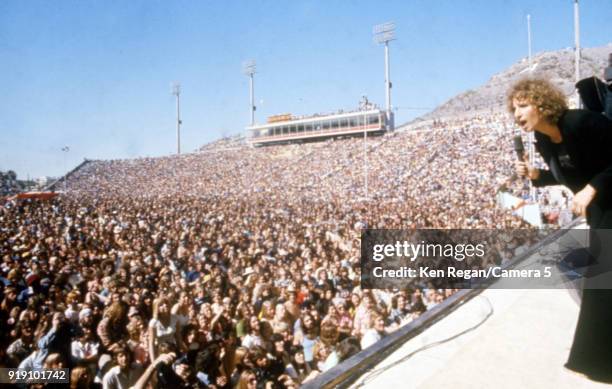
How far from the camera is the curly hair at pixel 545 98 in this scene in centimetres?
198

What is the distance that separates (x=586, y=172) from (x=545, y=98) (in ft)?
1.34

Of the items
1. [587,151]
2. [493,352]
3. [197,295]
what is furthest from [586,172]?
[197,295]

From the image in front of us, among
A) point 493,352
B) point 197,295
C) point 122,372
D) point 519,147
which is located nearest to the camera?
point 519,147

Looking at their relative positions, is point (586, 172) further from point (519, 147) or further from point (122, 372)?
point (122, 372)

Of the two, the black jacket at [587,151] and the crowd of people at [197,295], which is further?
the crowd of people at [197,295]

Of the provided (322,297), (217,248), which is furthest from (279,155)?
(322,297)

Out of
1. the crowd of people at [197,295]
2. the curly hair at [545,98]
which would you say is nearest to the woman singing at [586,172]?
the curly hair at [545,98]

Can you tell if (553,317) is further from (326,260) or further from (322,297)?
(326,260)

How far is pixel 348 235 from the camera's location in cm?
1151

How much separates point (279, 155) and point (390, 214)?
99.8ft

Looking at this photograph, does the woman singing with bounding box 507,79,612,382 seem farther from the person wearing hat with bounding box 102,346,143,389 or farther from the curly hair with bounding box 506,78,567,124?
the person wearing hat with bounding box 102,346,143,389

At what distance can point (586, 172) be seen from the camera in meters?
1.99

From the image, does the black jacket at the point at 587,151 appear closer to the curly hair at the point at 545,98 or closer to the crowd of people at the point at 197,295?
the curly hair at the point at 545,98

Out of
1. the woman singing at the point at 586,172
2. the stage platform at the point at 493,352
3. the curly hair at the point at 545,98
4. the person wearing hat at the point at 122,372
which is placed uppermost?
the curly hair at the point at 545,98
